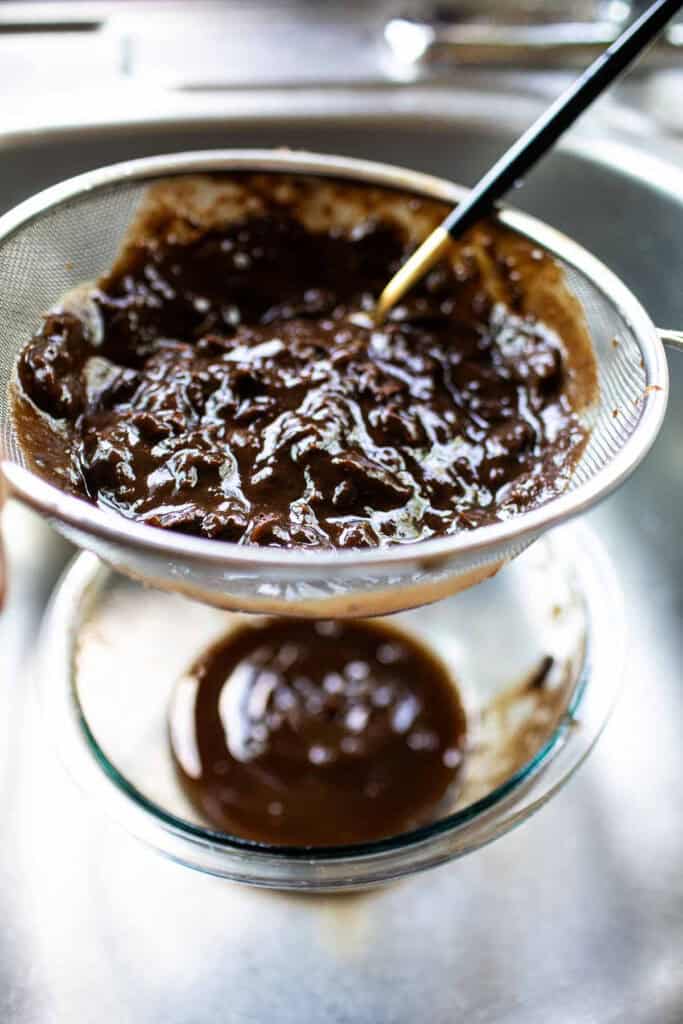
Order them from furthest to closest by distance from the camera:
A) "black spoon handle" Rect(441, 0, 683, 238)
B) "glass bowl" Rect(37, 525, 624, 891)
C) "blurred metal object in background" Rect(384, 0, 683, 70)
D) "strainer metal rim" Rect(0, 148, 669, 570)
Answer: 1. "blurred metal object in background" Rect(384, 0, 683, 70)
2. "black spoon handle" Rect(441, 0, 683, 238)
3. "glass bowl" Rect(37, 525, 624, 891)
4. "strainer metal rim" Rect(0, 148, 669, 570)

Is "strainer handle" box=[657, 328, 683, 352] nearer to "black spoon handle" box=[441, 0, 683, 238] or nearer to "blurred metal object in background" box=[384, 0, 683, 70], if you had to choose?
"black spoon handle" box=[441, 0, 683, 238]

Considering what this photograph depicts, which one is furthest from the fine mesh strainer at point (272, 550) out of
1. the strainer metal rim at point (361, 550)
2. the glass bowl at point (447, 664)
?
the glass bowl at point (447, 664)

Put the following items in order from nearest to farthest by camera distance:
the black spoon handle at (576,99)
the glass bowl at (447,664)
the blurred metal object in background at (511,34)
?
the glass bowl at (447,664), the black spoon handle at (576,99), the blurred metal object in background at (511,34)

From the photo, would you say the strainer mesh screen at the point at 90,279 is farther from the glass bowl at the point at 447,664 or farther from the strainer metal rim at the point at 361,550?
the glass bowl at the point at 447,664

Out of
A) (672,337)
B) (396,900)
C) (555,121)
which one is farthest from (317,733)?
(555,121)

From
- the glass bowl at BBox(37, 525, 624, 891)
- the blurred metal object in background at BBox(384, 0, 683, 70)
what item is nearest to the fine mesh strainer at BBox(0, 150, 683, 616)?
the glass bowl at BBox(37, 525, 624, 891)

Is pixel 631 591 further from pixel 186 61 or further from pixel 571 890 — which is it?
pixel 186 61
